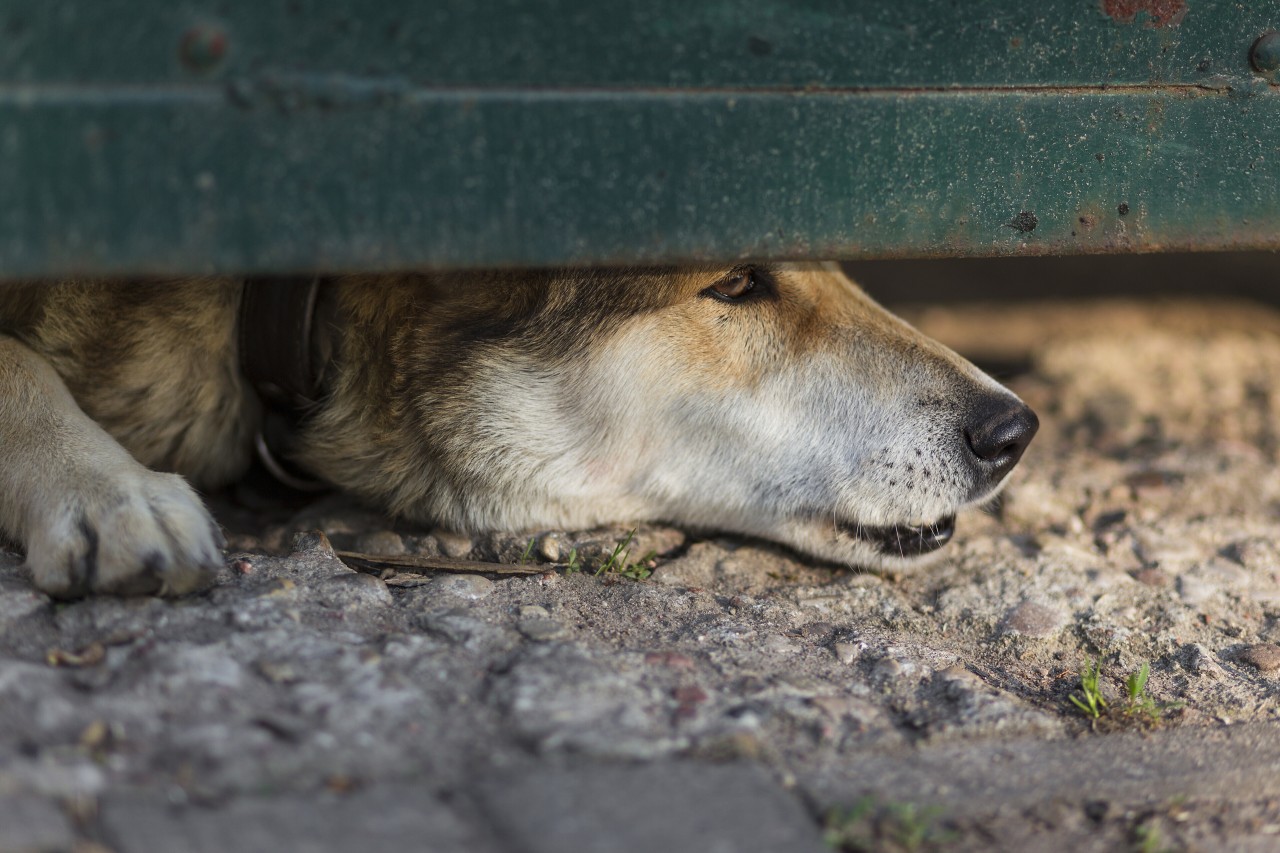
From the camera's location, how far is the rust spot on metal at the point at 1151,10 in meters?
2.11

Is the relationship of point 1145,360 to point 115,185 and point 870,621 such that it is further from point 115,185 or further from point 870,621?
A: point 115,185

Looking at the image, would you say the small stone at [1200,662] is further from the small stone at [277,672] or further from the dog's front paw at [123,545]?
the dog's front paw at [123,545]

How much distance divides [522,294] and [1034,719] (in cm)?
129

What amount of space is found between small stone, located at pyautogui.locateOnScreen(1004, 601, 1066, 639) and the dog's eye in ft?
2.87

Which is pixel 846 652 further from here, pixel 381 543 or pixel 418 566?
pixel 381 543

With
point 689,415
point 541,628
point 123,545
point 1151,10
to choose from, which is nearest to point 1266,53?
point 1151,10

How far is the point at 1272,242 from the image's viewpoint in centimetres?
234

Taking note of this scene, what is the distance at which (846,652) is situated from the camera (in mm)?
2041

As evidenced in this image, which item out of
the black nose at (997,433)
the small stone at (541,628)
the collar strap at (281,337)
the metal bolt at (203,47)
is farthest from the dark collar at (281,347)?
the black nose at (997,433)

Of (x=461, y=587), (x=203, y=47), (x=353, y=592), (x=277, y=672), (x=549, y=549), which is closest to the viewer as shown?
(x=277, y=672)

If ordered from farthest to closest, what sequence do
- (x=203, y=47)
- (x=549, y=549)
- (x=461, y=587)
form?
(x=549, y=549) → (x=461, y=587) → (x=203, y=47)

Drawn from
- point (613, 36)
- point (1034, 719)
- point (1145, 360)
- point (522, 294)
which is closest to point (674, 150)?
point (613, 36)

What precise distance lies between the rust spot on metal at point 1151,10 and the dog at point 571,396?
785mm

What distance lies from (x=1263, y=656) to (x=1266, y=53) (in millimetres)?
1167
